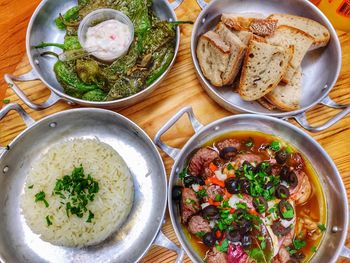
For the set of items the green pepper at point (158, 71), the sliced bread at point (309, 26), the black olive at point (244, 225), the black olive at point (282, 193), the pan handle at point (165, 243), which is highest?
the sliced bread at point (309, 26)

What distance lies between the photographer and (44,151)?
2.60 meters

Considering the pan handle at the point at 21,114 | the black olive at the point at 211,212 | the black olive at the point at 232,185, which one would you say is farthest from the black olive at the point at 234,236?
the pan handle at the point at 21,114

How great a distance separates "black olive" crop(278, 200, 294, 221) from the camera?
7.47ft

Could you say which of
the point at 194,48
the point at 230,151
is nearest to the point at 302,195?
the point at 230,151

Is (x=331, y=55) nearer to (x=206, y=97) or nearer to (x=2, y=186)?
(x=206, y=97)

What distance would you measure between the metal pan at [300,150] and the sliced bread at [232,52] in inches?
12.4

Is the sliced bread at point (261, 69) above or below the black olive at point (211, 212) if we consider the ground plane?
above

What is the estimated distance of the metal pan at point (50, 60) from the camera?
239 centimetres

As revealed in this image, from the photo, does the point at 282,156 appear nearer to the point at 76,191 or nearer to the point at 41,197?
the point at 76,191

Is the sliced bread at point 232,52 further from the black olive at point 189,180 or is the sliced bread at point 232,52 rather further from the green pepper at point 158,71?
the black olive at point 189,180

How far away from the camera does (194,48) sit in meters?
2.57

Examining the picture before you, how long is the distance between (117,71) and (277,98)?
108 centimetres


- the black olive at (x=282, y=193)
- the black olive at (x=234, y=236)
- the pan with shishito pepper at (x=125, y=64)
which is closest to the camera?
the black olive at (x=234, y=236)

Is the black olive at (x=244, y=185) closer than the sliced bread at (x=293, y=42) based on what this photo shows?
Yes
